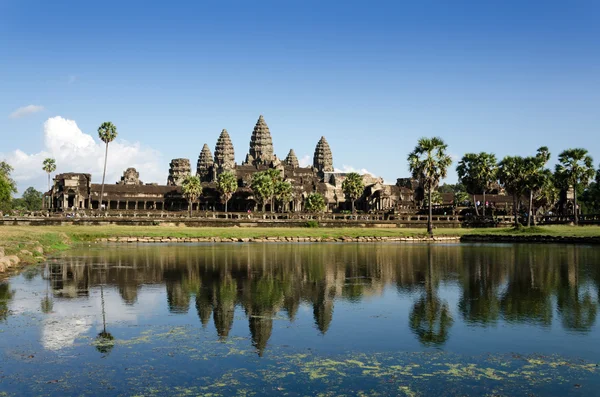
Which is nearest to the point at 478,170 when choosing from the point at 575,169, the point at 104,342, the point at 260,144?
the point at 575,169

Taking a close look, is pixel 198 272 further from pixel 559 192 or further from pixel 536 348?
pixel 559 192

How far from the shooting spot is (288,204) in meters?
136

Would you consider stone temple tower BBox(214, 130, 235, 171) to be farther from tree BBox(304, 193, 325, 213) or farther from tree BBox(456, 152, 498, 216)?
tree BBox(456, 152, 498, 216)

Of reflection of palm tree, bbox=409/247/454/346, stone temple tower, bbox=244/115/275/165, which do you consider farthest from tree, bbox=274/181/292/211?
reflection of palm tree, bbox=409/247/454/346

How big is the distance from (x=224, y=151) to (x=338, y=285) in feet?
483

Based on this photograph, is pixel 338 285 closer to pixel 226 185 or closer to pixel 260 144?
pixel 226 185

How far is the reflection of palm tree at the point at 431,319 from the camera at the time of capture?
661 inches

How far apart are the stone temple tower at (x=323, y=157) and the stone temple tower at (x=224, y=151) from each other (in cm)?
3270

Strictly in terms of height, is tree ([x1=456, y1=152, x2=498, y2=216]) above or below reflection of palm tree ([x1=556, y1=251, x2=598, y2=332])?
above

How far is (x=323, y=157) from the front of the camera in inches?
7731

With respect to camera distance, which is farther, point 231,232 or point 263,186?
point 263,186

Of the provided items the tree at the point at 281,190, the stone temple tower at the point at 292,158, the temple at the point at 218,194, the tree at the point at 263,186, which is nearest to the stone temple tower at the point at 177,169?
the temple at the point at 218,194

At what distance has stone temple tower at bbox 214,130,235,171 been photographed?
172 m

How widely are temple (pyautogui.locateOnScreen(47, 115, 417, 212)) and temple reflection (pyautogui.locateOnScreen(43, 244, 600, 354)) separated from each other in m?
82.4
